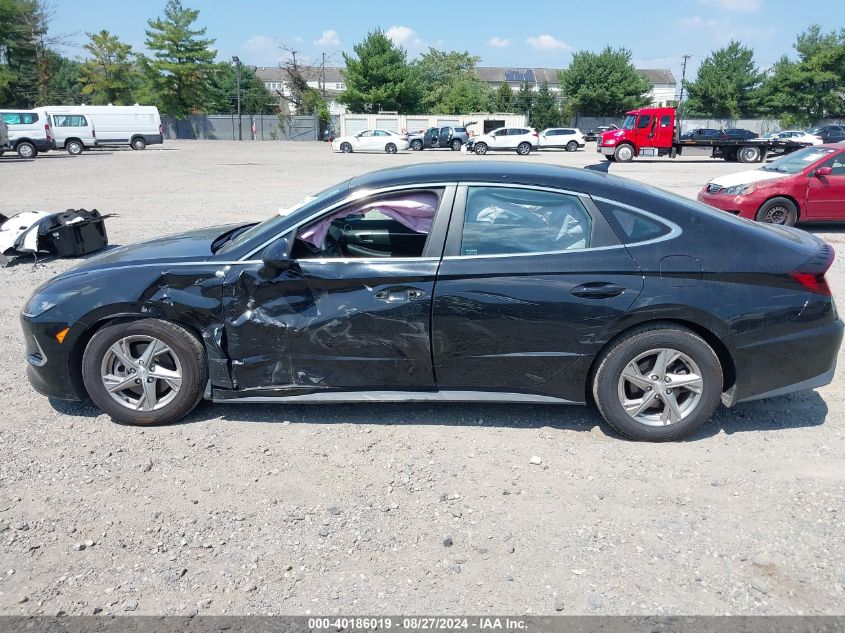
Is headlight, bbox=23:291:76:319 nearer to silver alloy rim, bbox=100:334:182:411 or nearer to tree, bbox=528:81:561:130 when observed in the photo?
silver alloy rim, bbox=100:334:182:411

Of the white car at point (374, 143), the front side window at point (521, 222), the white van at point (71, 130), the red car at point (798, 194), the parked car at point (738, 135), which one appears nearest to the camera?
the front side window at point (521, 222)

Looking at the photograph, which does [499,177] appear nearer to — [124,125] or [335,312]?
[335,312]

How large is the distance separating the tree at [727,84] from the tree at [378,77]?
2999 cm

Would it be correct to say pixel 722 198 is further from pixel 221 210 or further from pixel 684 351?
pixel 221 210

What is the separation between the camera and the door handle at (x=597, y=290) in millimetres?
3762

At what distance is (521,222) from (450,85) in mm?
84386

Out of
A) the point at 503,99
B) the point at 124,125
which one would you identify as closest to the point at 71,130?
the point at 124,125

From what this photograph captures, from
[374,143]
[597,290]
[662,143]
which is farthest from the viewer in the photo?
[374,143]

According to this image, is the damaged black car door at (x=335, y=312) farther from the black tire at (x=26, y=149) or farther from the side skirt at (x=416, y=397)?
the black tire at (x=26, y=149)

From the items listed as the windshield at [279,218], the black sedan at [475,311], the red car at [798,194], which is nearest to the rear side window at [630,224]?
the black sedan at [475,311]

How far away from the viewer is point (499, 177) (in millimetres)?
3990

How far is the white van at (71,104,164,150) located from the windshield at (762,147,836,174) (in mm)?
36858

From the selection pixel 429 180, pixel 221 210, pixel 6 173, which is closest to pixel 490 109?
pixel 6 173

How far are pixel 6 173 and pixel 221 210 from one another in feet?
46.9
